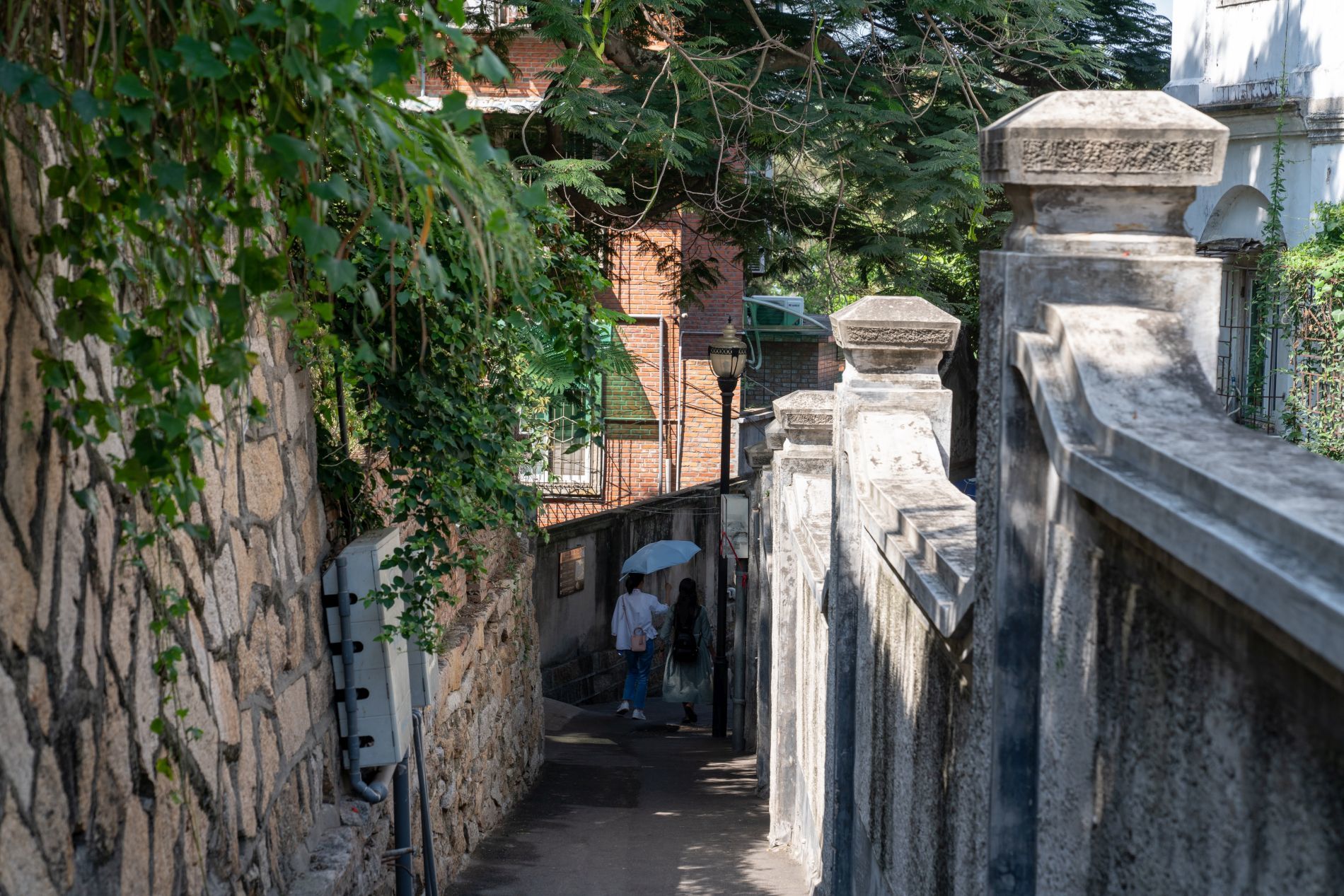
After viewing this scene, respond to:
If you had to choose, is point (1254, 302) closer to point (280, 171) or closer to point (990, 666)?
point (990, 666)

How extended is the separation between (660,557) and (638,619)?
135cm

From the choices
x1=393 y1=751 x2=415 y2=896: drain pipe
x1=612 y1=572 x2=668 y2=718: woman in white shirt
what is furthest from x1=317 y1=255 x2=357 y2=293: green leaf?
x1=612 y1=572 x2=668 y2=718: woman in white shirt

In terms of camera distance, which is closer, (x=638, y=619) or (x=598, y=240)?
(x=598, y=240)

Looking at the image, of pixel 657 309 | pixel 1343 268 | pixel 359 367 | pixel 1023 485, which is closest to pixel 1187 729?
pixel 1023 485

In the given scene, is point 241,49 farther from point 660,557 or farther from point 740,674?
point 660,557

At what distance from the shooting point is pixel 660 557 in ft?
56.2

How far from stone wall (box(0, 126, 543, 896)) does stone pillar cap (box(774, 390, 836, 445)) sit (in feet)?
13.5

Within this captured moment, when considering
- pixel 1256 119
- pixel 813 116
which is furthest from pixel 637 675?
pixel 1256 119

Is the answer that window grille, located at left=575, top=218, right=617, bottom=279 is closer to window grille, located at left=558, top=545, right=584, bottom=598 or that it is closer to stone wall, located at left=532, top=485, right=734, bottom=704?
stone wall, located at left=532, top=485, right=734, bottom=704

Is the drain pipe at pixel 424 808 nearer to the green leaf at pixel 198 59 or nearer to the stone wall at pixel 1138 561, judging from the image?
the stone wall at pixel 1138 561

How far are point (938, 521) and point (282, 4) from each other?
9.32 ft

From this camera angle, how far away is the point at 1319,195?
13523 mm

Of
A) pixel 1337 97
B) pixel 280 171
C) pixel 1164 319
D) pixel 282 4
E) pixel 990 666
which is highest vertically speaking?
pixel 1337 97

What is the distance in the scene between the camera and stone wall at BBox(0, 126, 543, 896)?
A: 279 cm
